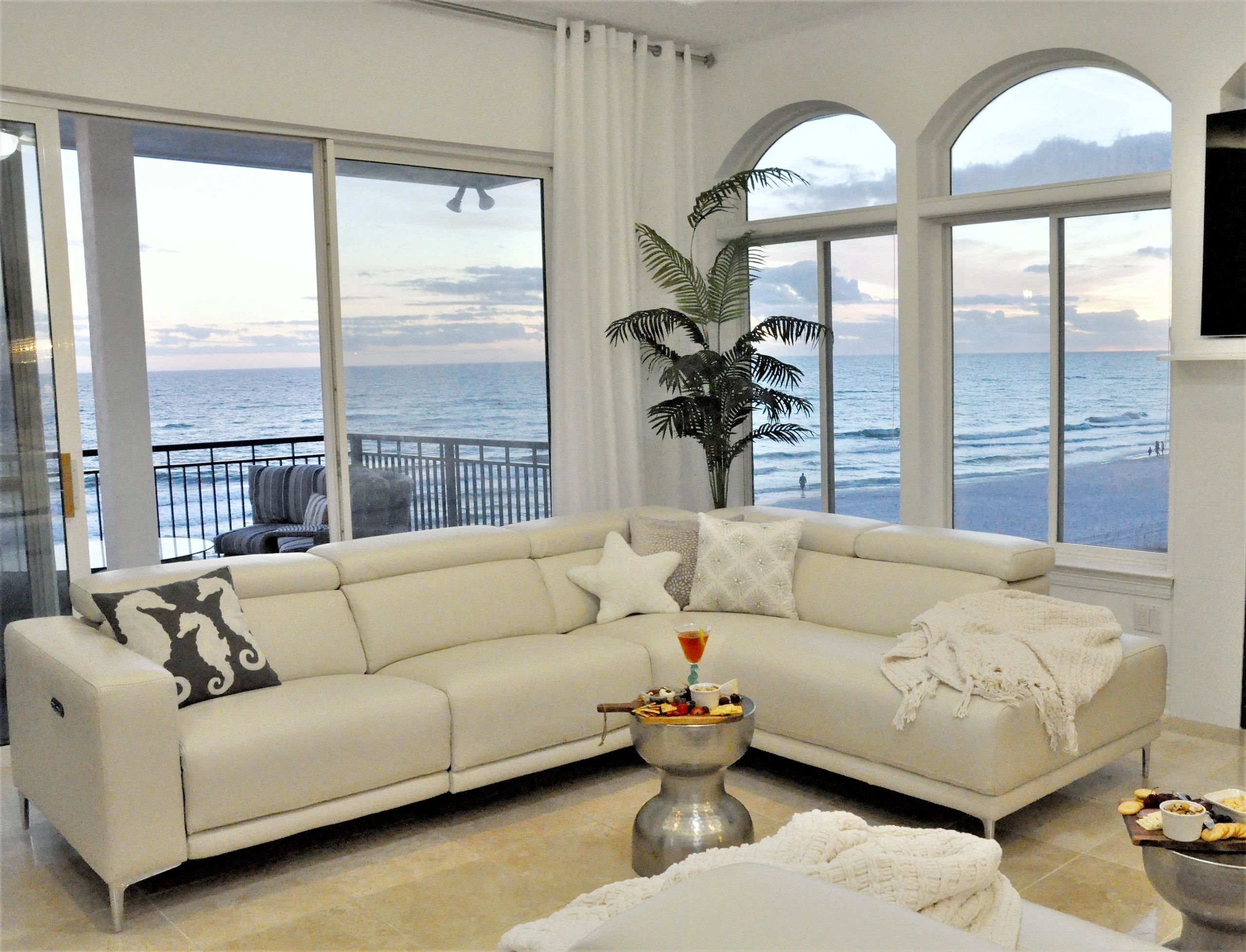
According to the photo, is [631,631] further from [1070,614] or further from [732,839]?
[1070,614]

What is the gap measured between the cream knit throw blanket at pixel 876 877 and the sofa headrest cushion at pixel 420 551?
2.19 metres

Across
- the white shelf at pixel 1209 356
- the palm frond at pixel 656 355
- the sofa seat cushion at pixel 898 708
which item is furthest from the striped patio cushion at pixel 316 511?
the white shelf at pixel 1209 356

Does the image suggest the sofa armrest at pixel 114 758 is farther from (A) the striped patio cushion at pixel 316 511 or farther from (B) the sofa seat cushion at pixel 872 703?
(A) the striped patio cushion at pixel 316 511

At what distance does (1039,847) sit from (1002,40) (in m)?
3.37

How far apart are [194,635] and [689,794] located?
1.59m

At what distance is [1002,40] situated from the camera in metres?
4.79

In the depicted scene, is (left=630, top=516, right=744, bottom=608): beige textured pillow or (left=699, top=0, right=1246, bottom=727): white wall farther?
(left=630, top=516, right=744, bottom=608): beige textured pillow

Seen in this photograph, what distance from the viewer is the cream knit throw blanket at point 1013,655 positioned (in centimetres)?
322

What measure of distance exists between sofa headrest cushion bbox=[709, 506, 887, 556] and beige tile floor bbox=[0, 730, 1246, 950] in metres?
0.90

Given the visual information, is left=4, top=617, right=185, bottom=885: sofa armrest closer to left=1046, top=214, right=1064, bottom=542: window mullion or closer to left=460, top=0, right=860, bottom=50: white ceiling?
left=460, top=0, right=860, bottom=50: white ceiling

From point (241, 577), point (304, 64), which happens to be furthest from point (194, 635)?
point (304, 64)

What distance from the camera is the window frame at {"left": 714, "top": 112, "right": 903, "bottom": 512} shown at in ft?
18.4

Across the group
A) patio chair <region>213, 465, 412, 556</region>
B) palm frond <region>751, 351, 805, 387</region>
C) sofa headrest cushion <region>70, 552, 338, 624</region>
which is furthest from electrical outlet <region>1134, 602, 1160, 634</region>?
patio chair <region>213, 465, 412, 556</region>

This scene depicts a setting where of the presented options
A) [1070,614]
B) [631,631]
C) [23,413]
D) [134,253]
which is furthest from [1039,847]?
[134,253]
